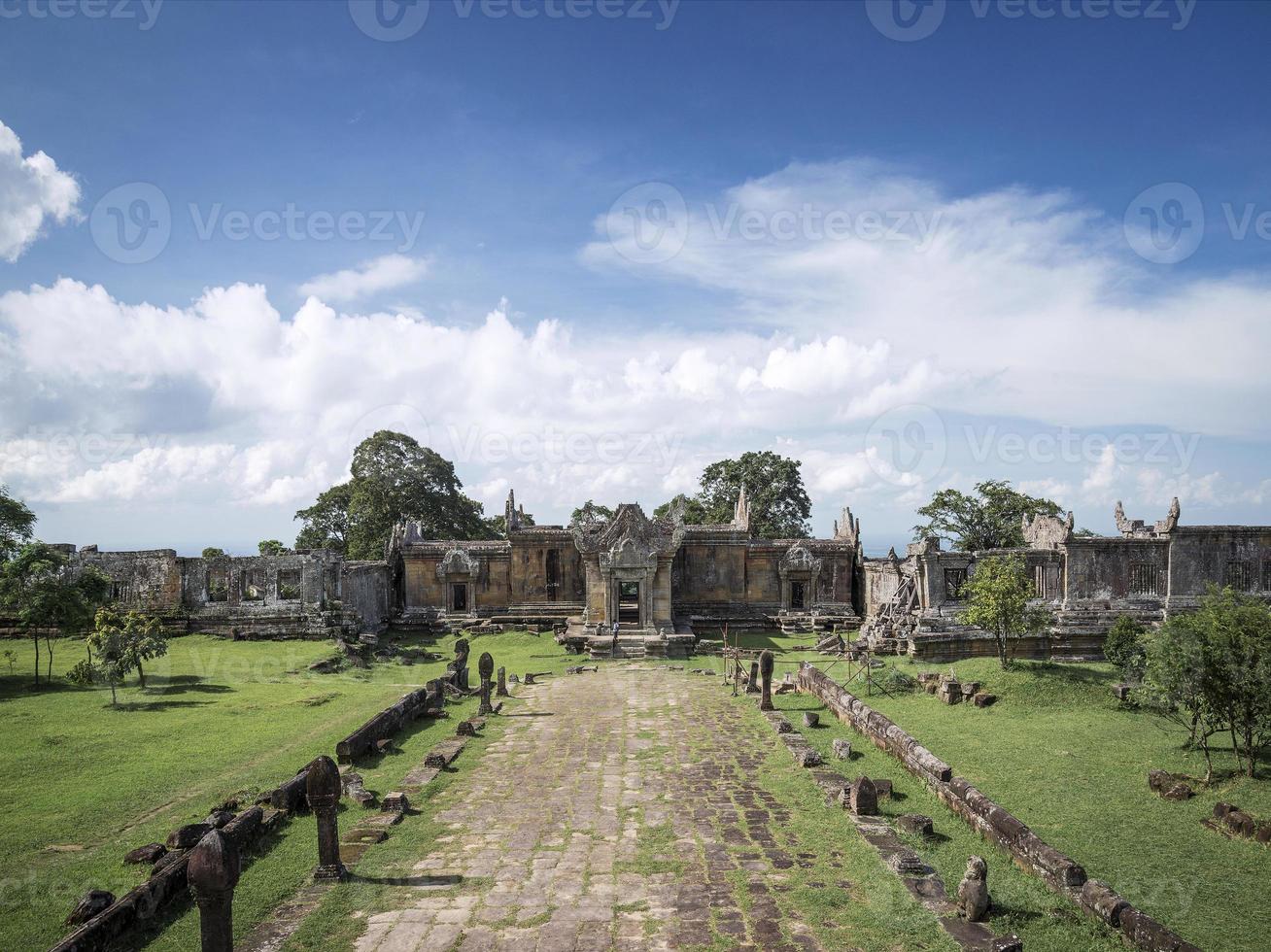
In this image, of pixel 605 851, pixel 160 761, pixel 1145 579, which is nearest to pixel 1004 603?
pixel 1145 579

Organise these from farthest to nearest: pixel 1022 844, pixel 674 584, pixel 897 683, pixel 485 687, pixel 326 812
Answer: pixel 674 584 < pixel 897 683 < pixel 485 687 < pixel 1022 844 < pixel 326 812

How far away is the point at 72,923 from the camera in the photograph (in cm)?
829

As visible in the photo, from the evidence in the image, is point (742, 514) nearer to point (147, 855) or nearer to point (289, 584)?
point (289, 584)

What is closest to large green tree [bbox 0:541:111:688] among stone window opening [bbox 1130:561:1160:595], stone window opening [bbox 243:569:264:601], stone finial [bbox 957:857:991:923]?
stone window opening [bbox 243:569:264:601]

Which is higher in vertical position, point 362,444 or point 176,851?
point 362,444

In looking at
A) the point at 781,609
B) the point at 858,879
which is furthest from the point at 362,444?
the point at 858,879

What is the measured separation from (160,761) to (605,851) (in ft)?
30.9

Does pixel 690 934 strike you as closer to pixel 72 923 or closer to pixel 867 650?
pixel 72 923

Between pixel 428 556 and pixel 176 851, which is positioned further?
pixel 428 556

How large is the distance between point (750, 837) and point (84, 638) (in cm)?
2780

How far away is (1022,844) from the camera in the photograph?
9.91 metres

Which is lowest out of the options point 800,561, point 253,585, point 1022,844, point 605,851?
point 605,851

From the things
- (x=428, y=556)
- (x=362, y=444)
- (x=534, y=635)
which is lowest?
(x=534, y=635)

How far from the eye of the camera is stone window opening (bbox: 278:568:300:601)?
31.4 metres
